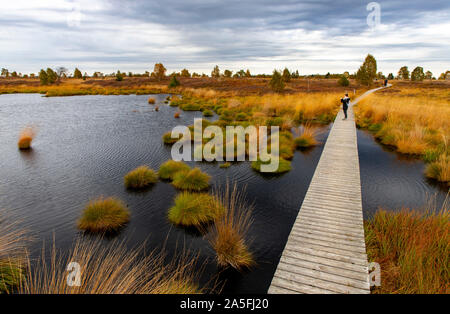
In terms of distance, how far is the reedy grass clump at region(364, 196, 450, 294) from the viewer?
14.1 feet

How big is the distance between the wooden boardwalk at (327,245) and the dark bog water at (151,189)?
82 centimetres

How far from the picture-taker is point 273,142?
14.3m

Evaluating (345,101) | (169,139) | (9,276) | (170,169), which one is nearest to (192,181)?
(170,169)

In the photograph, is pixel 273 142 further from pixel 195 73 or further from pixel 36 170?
pixel 195 73

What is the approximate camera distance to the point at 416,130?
13969mm

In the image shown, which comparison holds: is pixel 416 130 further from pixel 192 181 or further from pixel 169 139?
pixel 169 139

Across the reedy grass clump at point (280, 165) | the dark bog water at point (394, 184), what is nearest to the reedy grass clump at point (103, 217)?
the reedy grass clump at point (280, 165)

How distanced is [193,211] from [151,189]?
2.95 metres

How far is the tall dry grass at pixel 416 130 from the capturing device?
11.5m

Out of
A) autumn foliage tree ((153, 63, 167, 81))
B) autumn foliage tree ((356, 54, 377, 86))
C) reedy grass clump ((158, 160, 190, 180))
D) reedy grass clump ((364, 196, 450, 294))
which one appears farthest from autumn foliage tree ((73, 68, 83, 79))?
reedy grass clump ((364, 196, 450, 294))

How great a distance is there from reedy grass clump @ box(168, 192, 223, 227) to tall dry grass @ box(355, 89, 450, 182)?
9.33 m

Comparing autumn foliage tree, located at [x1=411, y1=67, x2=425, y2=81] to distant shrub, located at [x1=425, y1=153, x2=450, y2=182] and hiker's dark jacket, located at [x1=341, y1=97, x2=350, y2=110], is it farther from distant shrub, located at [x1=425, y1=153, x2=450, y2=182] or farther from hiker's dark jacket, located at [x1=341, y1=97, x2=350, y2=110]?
distant shrub, located at [x1=425, y1=153, x2=450, y2=182]

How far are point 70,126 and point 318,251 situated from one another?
2276 cm

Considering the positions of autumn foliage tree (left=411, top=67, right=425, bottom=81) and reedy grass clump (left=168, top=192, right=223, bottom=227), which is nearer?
reedy grass clump (left=168, top=192, right=223, bottom=227)
